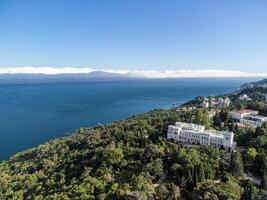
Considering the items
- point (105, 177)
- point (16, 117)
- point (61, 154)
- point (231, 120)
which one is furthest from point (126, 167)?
point (16, 117)

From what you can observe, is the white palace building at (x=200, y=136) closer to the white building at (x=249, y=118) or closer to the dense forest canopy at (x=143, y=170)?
the dense forest canopy at (x=143, y=170)

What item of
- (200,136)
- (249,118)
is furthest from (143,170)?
(249,118)

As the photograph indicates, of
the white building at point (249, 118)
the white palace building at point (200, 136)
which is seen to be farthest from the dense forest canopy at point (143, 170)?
the white building at point (249, 118)

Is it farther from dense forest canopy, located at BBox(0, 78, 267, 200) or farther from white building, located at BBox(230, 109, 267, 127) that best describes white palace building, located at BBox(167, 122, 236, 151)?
white building, located at BBox(230, 109, 267, 127)

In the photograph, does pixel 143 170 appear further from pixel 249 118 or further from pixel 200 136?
pixel 249 118

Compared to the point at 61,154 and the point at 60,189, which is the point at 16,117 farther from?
the point at 60,189
